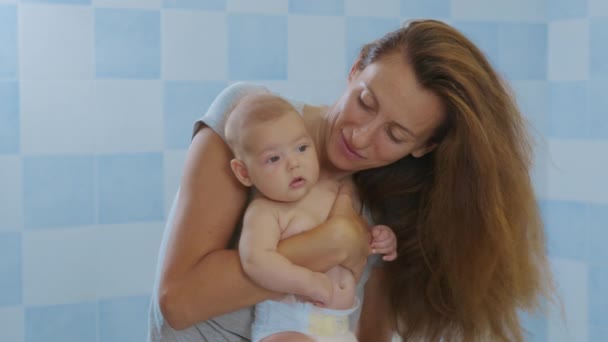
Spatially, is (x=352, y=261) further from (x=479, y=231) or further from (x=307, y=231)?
(x=479, y=231)

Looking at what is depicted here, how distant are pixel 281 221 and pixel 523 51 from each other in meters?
1.73

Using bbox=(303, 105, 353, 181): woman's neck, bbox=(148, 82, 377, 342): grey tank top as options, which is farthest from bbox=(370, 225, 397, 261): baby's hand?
bbox=(148, 82, 377, 342): grey tank top

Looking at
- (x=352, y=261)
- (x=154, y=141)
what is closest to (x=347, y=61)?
(x=154, y=141)

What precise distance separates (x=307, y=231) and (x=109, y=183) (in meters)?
1.01

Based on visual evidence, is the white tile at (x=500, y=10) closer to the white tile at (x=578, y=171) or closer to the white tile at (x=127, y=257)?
the white tile at (x=578, y=171)

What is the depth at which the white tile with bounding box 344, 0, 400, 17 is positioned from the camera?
8.15ft

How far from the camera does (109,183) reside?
2.19 meters

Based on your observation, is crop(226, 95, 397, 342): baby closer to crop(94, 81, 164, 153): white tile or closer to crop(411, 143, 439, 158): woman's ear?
crop(411, 143, 439, 158): woman's ear

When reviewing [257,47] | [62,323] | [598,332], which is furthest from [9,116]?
[598,332]

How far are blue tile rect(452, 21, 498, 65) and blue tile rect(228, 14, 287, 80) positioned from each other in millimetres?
670

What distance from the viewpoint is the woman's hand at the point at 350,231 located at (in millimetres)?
1330

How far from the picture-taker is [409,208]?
160cm

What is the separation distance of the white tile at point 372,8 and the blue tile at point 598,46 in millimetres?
649

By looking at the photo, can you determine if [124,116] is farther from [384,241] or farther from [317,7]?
[384,241]
